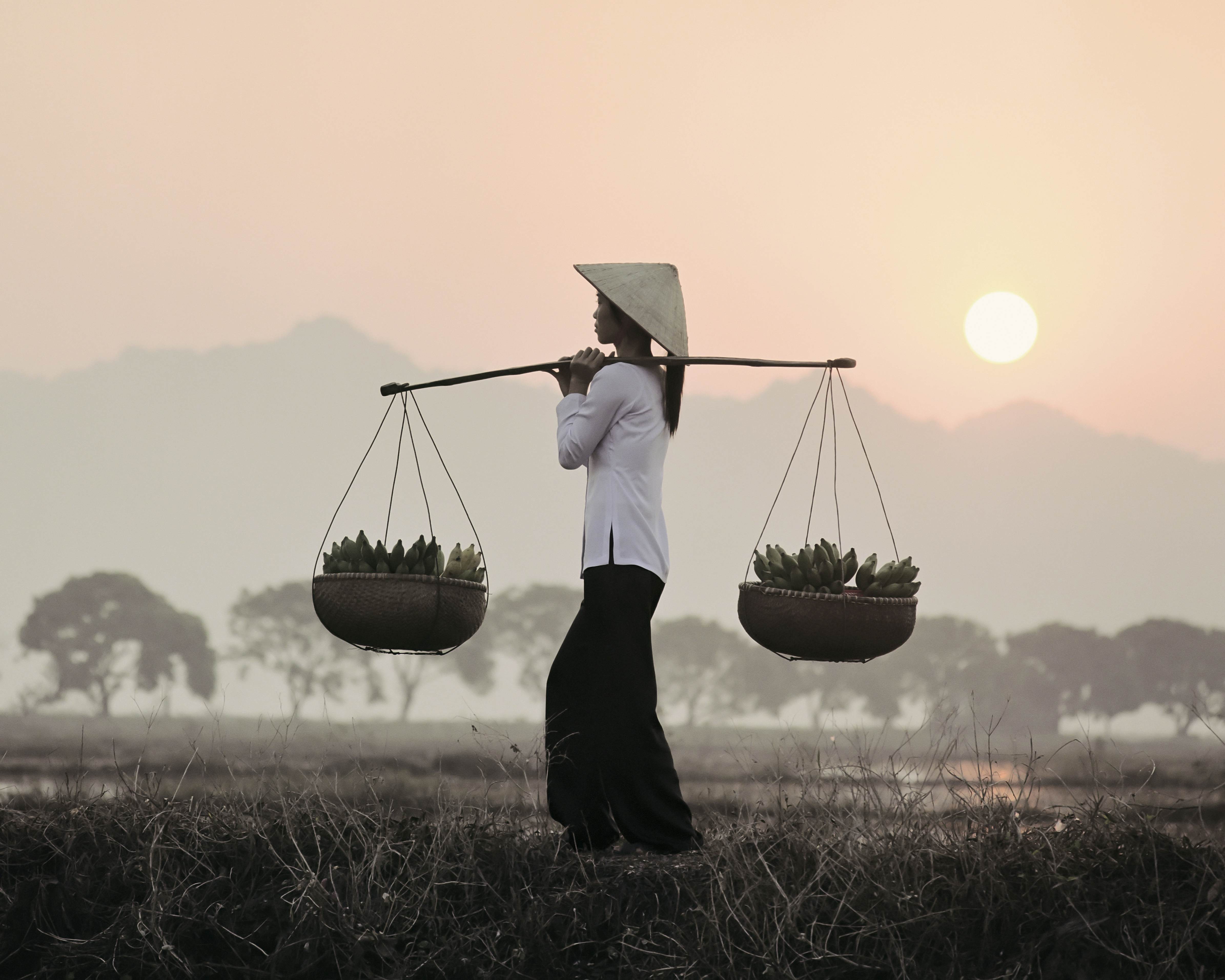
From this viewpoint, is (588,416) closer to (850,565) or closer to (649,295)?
(649,295)

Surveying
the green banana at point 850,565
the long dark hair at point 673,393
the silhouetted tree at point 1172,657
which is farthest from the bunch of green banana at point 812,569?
the silhouetted tree at point 1172,657

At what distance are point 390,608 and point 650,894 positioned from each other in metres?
1.30

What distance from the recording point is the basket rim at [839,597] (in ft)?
13.4

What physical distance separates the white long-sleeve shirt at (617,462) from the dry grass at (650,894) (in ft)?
2.80

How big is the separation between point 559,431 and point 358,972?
6.27ft

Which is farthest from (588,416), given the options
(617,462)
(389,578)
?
(389,578)

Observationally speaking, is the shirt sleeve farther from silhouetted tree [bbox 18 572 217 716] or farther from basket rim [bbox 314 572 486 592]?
silhouetted tree [bbox 18 572 217 716]

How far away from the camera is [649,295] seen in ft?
13.5

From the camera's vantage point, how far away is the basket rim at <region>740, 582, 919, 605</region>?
4090 millimetres

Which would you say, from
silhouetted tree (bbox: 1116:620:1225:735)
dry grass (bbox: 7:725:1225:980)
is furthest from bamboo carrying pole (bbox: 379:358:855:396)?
silhouetted tree (bbox: 1116:620:1225:735)

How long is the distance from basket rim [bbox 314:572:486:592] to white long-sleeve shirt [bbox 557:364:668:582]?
50 cm

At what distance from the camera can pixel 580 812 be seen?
399 cm

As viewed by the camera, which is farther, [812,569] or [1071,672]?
[1071,672]

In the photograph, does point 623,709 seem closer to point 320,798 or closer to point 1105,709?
point 320,798
